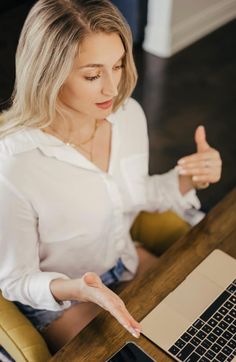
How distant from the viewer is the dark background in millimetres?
2596

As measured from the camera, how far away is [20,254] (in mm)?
1208

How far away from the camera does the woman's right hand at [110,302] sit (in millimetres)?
979

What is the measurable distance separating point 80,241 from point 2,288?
21cm

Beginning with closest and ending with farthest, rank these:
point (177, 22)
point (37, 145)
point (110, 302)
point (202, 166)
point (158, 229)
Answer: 1. point (110, 302)
2. point (37, 145)
3. point (202, 166)
4. point (158, 229)
5. point (177, 22)

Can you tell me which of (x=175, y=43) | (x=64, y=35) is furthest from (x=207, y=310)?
(x=175, y=43)

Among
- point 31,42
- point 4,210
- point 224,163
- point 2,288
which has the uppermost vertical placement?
→ point 31,42

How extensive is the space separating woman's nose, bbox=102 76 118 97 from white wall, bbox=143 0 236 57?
7.40ft

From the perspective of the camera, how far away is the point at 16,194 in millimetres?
1184

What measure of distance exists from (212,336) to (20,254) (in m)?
0.45

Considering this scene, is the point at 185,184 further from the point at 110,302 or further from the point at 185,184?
the point at 110,302

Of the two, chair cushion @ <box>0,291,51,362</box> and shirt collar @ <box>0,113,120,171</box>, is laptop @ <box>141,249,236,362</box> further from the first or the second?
shirt collar @ <box>0,113,120,171</box>

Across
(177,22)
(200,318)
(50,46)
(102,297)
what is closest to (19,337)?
(102,297)

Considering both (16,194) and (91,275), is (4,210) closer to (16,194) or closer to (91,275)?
(16,194)

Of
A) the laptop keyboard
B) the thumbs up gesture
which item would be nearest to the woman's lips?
the thumbs up gesture
